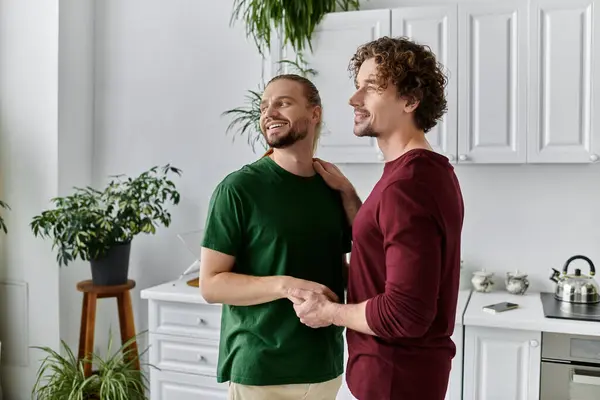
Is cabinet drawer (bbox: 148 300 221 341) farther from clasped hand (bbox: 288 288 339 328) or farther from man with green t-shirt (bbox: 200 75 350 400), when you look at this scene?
clasped hand (bbox: 288 288 339 328)

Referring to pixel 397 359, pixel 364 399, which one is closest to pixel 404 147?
pixel 397 359

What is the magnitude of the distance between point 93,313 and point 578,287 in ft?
7.56

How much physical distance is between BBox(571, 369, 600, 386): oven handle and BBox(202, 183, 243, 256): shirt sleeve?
1.55m

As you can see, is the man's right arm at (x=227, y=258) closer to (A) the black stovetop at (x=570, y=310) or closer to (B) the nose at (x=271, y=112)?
(B) the nose at (x=271, y=112)

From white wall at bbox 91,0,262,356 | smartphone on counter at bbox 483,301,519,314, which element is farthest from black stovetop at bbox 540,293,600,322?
white wall at bbox 91,0,262,356

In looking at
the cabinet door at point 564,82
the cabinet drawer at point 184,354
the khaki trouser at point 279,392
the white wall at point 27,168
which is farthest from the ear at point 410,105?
the white wall at point 27,168

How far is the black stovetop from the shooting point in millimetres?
2513

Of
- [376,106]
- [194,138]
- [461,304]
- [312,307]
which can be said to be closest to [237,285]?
[312,307]

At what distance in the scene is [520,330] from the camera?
252 cm

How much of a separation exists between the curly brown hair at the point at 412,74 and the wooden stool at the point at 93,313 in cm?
219

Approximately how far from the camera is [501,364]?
2.55m

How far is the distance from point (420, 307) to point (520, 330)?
1.36 metres

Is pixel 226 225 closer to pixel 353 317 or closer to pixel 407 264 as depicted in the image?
pixel 353 317

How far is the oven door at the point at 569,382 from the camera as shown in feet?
8.01
